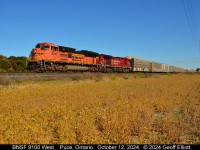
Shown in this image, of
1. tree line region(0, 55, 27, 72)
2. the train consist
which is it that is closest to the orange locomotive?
the train consist

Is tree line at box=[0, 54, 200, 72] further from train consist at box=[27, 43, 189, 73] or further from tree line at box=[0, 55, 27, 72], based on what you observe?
train consist at box=[27, 43, 189, 73]

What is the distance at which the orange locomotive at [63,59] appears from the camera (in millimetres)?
27234

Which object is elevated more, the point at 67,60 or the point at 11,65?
the point at 67,60

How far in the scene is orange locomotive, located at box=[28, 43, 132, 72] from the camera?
1072 inches

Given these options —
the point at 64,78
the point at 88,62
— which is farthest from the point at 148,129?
the point at 88,62

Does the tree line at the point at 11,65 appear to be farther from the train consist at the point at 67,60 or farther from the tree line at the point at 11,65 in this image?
the train consist at the point at 67,60

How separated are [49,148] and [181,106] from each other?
6.98 m

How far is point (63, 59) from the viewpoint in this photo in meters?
30.6

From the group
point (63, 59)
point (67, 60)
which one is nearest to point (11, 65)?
point (67, 60)

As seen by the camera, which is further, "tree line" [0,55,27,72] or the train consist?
"tree line" [0,55,27,72]

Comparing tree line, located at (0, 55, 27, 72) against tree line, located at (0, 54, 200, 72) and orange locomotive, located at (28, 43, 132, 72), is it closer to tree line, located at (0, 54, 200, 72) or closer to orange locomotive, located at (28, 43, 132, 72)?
tree line, located at (0, 54, 200, 72)

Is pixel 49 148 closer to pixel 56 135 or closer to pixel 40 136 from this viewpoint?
pixel 40 136

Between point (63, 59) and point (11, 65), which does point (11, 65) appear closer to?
point (11, 65)

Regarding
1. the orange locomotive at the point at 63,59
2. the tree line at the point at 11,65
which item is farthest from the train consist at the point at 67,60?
the tree line at the point at 11,65
